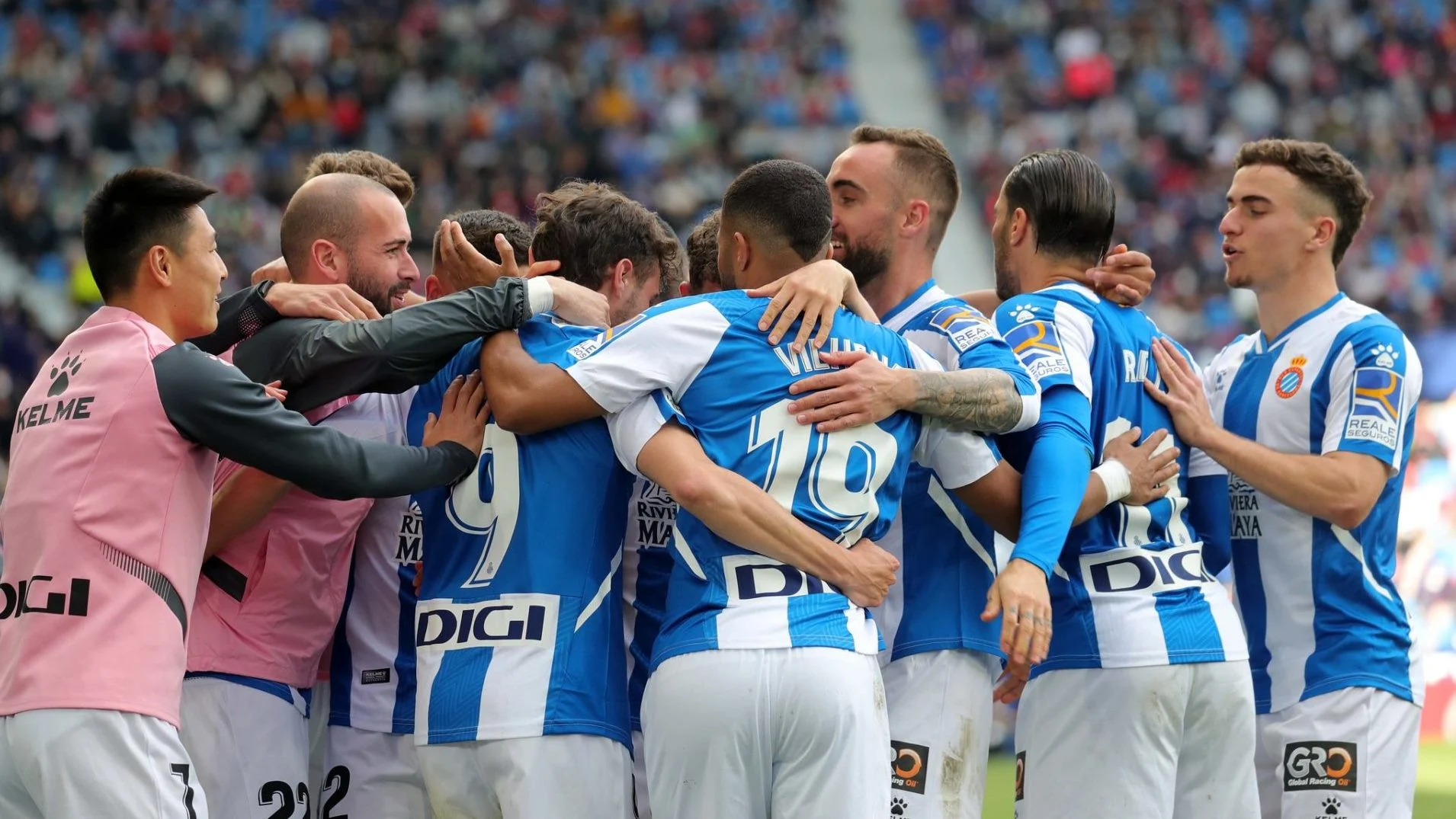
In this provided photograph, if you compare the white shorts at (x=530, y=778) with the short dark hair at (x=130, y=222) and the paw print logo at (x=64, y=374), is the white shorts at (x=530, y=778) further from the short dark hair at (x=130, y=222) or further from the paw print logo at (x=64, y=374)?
the short dark hair at (x=130, y=222)

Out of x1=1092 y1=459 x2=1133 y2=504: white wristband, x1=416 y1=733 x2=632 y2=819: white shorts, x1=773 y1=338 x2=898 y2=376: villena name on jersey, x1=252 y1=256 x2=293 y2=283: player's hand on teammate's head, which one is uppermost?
x1=252 y1=256 x2=293 y2=283: player's hand on teammate's head

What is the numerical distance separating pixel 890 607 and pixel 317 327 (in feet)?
7.07

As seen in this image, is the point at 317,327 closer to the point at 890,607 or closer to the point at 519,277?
the point at 519,277

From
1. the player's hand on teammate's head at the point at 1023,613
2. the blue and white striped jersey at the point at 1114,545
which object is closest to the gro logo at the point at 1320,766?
the blue and white striped jersey at the point at 1114,545

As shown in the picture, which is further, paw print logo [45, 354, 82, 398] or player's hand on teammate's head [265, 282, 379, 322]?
player's hand on teammate's head [265, 282, 379, 322]

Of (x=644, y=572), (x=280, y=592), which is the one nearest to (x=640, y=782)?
(x=644, y=572)

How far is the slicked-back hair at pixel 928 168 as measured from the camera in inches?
220

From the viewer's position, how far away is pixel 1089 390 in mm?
5156

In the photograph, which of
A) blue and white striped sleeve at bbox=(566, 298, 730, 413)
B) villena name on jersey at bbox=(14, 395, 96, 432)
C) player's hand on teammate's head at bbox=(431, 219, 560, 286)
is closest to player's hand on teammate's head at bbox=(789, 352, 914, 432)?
blue and white striped sleeve at bbox=(566, 298, 730, 413)

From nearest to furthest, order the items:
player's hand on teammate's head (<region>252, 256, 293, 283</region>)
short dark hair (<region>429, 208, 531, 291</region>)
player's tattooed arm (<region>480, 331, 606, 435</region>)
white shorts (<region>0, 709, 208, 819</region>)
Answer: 1. white shorts (<region>0, 709, 208, 819</region>)
2. player's tattooed arm (<region>480, 331, 606, 435</region>)
3. short dark hair (<region>429, 208, 531, 291</region>)
4. player's hand on teammate's head (<region>252, 256, 293, 283</region>)

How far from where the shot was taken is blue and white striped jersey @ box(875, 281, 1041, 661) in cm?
500

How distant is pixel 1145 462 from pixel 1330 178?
1646 mm

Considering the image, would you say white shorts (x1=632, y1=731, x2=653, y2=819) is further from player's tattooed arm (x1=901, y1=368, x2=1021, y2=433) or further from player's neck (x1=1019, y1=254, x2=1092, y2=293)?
player's neck (x1=1019, y1=254, x2=1092, y2=293)

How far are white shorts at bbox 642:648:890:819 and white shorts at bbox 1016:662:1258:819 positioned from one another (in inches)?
42.0
